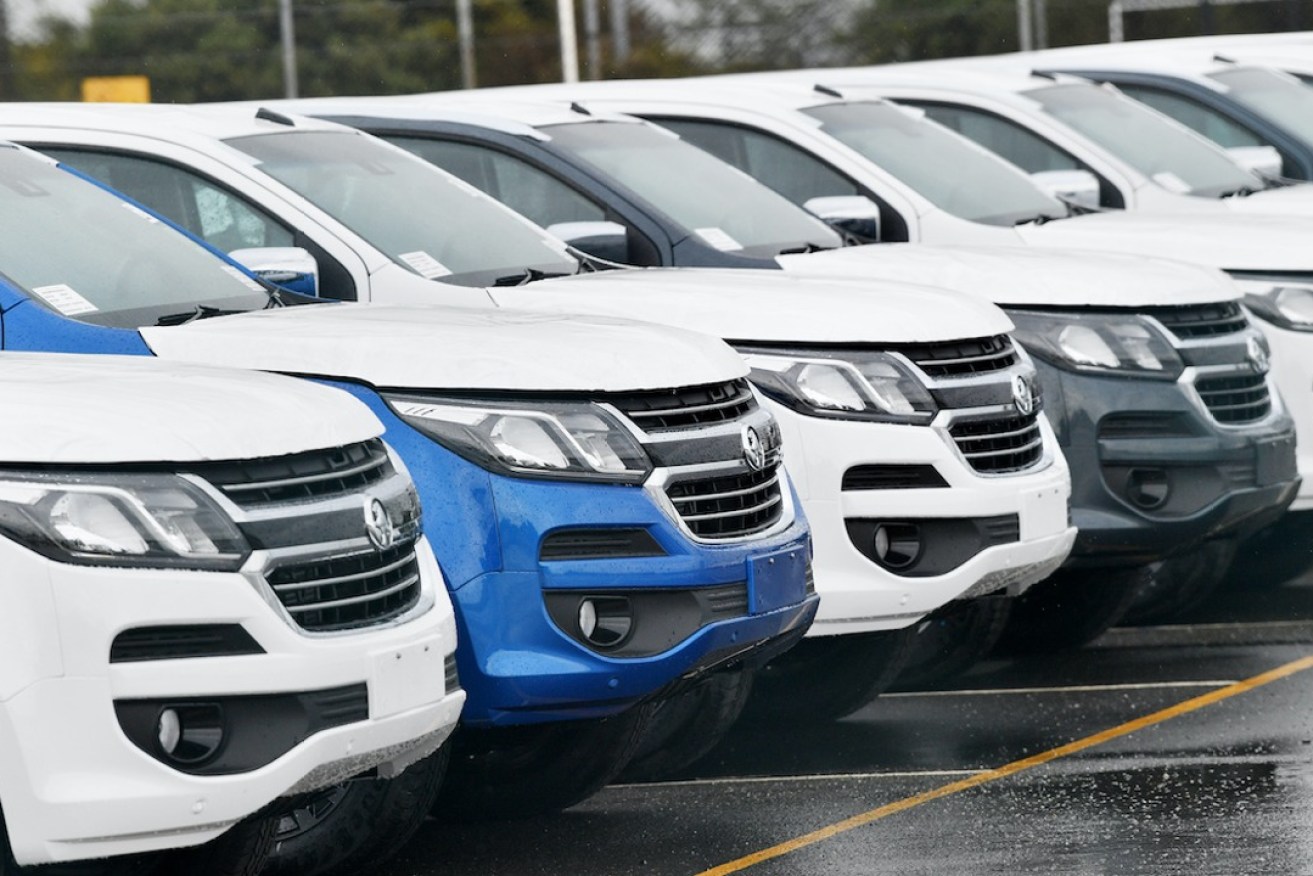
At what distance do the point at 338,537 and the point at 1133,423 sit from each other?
4429 millimetres

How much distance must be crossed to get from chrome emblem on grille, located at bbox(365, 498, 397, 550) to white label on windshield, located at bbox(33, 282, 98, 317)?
1.43 metres

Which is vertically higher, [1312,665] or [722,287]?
[722,287]

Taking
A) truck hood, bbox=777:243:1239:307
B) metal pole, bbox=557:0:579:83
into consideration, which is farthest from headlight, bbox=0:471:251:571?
metal pole, bbox=557:0:579:83

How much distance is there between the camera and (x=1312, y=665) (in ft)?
31.9

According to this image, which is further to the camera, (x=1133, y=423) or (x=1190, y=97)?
(x=1190, y=97)

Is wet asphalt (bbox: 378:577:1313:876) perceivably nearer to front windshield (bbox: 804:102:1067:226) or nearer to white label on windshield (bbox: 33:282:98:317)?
white label on windshield (bbox: 33:282:98:317)

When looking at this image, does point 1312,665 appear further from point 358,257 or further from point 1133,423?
point 358,257

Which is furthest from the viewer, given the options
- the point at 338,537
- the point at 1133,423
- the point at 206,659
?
the point at 1133,423

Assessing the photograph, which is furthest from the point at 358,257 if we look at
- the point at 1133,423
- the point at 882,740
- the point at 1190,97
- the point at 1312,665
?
the point at 1190,97

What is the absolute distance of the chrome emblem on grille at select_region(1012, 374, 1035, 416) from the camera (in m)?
8.21

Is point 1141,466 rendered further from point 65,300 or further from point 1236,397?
point 65,300

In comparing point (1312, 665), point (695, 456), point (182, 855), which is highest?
point (695, 456)

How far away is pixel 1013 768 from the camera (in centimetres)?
794

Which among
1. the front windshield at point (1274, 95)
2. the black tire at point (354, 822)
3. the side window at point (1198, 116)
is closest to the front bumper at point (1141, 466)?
the black tire at point (354, 822)
